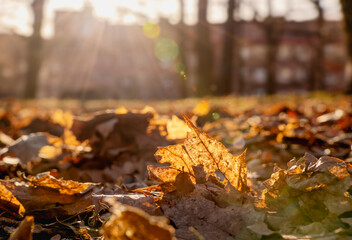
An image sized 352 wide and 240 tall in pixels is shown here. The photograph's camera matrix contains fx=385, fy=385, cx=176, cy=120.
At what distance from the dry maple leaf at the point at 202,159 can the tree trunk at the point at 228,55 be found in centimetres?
1818

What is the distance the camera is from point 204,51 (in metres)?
18.8

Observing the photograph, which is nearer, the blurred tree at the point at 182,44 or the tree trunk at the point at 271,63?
the blurred tree at the point at 182,44

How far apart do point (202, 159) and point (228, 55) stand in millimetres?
19570

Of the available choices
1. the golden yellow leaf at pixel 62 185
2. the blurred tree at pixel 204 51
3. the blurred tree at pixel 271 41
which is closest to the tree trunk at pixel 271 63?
the blurred tree at pixel 271 41

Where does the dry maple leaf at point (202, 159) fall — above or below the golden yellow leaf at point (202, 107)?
above

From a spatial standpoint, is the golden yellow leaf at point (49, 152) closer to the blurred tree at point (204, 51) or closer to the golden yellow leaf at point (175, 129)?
the golden yellow leaf at point (175, 129)

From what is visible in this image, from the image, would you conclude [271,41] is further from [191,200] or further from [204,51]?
[191,200]

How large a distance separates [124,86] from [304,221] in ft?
179

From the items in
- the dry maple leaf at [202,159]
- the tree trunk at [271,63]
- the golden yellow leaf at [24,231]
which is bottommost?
the tree trunk at [271,63]

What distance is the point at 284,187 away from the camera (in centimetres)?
123

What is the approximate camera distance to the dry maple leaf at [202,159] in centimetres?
127

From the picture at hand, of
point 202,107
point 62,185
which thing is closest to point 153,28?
point 202,107

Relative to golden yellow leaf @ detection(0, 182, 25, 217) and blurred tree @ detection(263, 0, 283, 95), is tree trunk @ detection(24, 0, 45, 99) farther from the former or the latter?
golden yellow leaf @ detection(0, 182, 25, 217)

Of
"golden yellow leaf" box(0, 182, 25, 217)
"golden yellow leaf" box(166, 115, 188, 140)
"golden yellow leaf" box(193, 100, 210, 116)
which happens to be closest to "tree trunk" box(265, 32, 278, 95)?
"golden yellow leaf" box(193, 100, 210, 116)
